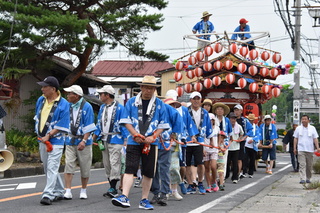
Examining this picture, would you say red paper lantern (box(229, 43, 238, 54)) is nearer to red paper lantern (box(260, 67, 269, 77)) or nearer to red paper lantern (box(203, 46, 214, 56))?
red paper lantern (box(203, 46, 214, 56))

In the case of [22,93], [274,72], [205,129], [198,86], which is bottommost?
[205,129]

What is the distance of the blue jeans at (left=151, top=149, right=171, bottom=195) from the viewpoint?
9312 millimetres

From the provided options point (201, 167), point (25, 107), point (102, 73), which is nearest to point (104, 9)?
point (25, 107)

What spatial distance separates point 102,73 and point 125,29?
26.4 m

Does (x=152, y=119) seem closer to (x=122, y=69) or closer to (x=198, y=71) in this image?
(x=198, y=71)

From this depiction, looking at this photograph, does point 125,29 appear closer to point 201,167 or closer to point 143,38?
point 143,38

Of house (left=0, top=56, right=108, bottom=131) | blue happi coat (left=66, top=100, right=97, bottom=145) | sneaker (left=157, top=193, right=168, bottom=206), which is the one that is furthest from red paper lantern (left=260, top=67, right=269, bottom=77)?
sneaker (left=157, top=193, right=168, bottom=206)

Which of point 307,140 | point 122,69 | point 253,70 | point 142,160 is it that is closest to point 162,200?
point 142,160

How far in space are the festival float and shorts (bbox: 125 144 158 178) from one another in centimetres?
1043

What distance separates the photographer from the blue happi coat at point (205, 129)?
37.6 ft

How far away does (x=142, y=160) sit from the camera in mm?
8656

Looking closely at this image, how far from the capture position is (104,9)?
2494cm

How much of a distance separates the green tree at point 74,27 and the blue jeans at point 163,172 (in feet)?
39.0

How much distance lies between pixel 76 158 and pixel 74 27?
37.2ft
